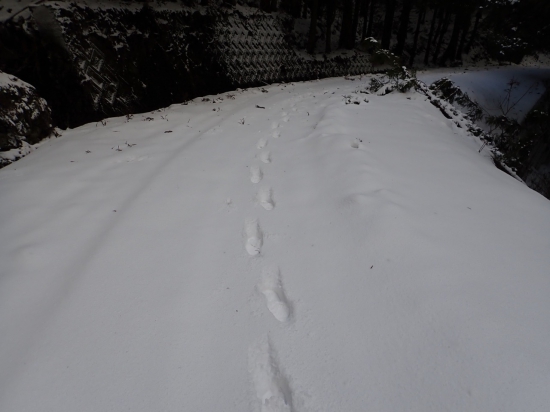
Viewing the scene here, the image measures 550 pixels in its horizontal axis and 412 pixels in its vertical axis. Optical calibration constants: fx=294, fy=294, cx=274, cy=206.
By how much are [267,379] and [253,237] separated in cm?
→ 104

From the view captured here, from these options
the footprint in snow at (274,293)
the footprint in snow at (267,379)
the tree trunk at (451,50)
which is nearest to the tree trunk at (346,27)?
the tree trunk at (451,50)

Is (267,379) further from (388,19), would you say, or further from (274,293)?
(388,19)

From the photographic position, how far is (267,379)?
1264mm

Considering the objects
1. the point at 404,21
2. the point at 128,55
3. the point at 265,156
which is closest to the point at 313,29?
the point at 404,21

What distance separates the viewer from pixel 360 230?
6.68ft

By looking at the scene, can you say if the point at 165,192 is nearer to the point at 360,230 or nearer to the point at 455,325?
the point at 360,230

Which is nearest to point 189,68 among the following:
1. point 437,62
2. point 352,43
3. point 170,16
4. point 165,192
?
point 170,16

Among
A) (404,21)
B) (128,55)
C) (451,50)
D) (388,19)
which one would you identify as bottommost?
(451,50)

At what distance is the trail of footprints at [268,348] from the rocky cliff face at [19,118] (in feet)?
10.1

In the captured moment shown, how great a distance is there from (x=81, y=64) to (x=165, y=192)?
3.65 metres

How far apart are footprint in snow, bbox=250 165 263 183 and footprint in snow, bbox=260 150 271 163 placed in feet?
0.62

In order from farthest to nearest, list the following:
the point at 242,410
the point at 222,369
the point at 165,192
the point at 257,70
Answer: the point at 257,70, the point at 165,192, the point at 222,369, the point at 242,410

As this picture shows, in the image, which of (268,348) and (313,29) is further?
(313,29)

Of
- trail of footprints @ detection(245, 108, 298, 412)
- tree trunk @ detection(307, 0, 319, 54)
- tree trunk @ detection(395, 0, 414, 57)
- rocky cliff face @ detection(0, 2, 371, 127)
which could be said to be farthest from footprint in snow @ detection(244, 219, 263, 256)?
tree trunk @ detection(395, 0, 414, 57)
